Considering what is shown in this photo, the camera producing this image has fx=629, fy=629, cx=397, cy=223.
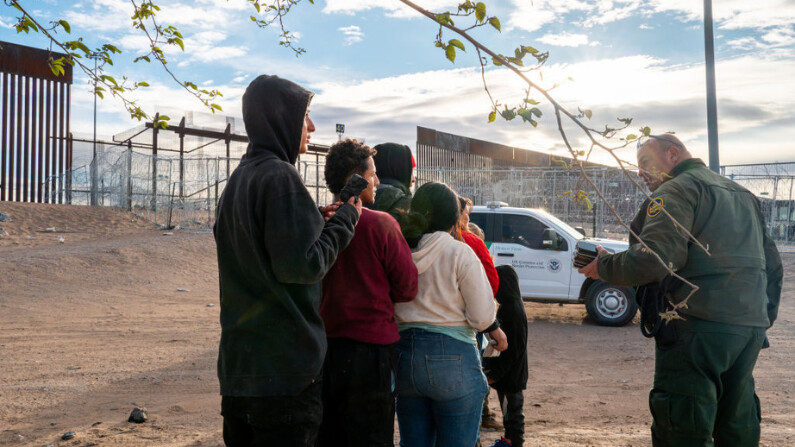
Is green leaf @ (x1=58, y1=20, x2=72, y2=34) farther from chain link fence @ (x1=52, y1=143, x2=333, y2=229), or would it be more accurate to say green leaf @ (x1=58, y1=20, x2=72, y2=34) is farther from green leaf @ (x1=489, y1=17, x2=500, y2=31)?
chain link fence @ (x1=52, y1=143, x2=333, y2=229)

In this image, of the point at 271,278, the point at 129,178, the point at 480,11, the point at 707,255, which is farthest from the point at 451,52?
the point at 129,178

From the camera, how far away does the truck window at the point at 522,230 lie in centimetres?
976

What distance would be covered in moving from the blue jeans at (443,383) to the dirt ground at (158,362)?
1802 mm

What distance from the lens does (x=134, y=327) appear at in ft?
28.0

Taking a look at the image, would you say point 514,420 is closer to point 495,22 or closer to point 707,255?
point 707,255

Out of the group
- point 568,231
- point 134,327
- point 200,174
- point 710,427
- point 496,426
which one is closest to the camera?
point 710,427

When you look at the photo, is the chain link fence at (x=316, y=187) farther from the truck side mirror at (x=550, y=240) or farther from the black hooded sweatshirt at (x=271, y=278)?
the black hooded sweatshirt at (x=271, y=278)

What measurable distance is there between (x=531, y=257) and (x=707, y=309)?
6.90 meters

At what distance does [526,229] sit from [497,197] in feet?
30.4

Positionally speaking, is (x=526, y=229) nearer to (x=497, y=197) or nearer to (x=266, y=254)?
(x=266, y=254)

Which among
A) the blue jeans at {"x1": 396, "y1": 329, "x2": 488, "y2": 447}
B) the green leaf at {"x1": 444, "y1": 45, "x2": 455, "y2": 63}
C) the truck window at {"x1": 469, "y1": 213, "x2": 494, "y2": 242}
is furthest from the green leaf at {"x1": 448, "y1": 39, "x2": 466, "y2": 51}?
the truck window at {"x1": 469, "y1": 213, "x2": 494, "y2": 242}

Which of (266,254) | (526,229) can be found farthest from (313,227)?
(526,229)

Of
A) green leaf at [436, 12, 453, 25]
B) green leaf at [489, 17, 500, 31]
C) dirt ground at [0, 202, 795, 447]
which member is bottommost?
dirt ground at [0, 202, 795, 447]

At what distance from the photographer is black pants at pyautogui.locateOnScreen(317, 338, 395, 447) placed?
2.50 meters
